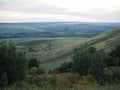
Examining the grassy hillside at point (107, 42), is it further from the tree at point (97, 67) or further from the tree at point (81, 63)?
the tree at point (97, 67)

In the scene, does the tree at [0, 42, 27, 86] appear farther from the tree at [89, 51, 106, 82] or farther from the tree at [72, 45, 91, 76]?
the tree at [89, 51, 106, 82]

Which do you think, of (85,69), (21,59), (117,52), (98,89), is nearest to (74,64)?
(85,69)

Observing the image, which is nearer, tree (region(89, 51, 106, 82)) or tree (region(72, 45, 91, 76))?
tree (region(89, 51, 106, 82))

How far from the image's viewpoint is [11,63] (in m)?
40.2

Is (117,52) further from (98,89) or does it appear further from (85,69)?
(98,89)

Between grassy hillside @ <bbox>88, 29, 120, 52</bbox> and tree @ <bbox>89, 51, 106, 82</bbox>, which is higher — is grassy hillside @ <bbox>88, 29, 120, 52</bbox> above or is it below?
below

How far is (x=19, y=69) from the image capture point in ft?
131

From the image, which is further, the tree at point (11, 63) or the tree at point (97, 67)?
the tree at point (11, 63)

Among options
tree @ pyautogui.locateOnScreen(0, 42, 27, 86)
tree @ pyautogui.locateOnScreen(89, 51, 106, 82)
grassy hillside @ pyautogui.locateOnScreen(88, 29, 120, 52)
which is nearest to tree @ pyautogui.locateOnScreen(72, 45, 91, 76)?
tree @ pyautogui.locateOnScreen(89, 51, 106, 82)

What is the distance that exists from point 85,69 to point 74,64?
2.09 metres

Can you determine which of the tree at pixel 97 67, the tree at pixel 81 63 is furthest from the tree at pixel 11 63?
the tree at pixel 97 67

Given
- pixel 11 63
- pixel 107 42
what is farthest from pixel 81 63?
pixel 107 42

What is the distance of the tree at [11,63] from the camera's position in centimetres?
3906

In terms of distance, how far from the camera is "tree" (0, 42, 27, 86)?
3906cm
